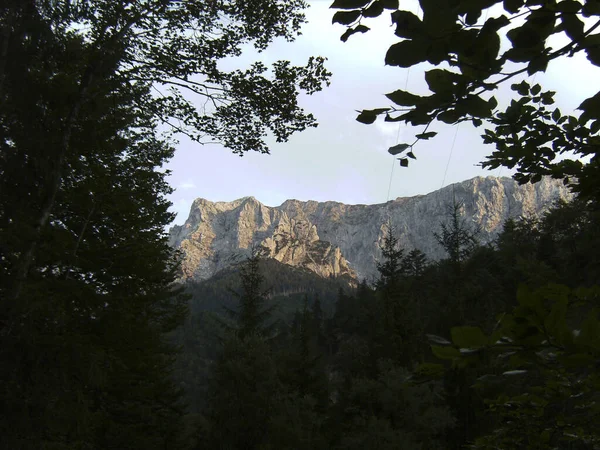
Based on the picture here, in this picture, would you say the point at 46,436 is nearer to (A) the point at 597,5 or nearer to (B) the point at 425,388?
(A) the point at 597,5

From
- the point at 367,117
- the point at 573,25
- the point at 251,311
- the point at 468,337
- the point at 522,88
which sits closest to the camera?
the point at 468,337

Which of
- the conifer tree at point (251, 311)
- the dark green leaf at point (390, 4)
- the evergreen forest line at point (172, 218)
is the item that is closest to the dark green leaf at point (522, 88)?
the evergreen forest line at point (172, 218)

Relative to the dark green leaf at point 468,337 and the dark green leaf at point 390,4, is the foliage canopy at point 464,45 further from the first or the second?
the dark green leaf at point 468,337

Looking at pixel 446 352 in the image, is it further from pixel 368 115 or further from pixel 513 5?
pixel 513 5

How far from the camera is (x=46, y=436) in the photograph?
5773 millimetres

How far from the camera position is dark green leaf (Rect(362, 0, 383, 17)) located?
3.01 ft

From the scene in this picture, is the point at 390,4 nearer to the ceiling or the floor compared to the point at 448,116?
nearer to the ceiling

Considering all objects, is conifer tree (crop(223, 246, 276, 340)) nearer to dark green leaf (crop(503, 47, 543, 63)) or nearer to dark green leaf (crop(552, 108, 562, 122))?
dark green leaf (crop(552, 108, 562, 122))

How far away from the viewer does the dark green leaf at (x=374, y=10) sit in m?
0.92

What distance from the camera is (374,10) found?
0.93m

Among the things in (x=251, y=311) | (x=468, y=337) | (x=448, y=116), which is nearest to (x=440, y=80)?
(x=448, y=116)

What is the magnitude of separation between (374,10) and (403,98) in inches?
8.5

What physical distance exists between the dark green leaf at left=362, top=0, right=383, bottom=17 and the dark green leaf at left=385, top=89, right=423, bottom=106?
187 millimetres

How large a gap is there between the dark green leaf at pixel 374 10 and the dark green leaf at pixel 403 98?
0.19 metres
